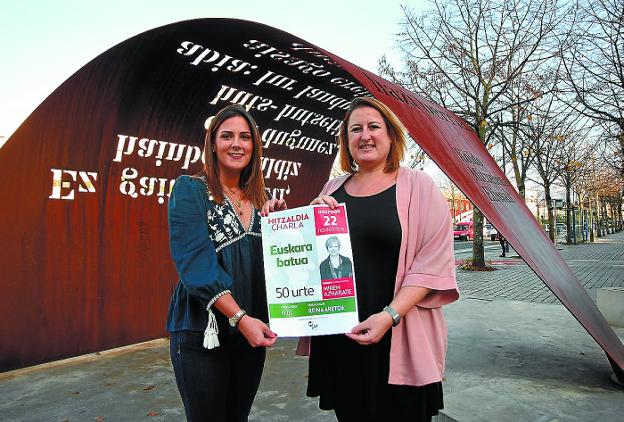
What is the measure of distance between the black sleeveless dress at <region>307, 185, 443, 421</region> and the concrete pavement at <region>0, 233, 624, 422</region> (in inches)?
55.1

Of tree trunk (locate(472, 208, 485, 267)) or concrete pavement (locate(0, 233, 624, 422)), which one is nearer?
concrete pavement (locate(0, 233, 624, 422))

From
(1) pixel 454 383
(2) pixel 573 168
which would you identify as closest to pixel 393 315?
(1) pixel 454 383

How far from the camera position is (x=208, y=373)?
1.87m

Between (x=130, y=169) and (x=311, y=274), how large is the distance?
14.5ft

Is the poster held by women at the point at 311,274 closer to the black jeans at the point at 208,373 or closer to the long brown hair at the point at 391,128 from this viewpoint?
the black jeans at the point at 208,373

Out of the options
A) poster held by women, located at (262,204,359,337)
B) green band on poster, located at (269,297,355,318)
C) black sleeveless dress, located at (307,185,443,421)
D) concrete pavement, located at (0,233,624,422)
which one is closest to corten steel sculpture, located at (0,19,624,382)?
concrete pavement, located at (0,233,624,422)

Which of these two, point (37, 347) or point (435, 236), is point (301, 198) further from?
point (435, 236)

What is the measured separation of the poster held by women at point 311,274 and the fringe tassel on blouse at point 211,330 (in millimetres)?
222

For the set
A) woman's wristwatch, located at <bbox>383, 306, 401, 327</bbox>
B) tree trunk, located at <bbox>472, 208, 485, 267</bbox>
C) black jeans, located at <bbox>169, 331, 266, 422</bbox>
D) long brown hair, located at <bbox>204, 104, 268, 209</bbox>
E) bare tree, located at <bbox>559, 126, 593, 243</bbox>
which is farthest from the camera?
bare tree, located at <bbox>559, 126, 593, 243</bbox>

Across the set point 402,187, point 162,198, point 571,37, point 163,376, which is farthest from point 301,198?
point 571,37

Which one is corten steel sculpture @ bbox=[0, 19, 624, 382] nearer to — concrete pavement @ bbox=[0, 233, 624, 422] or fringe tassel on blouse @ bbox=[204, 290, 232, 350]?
concrete pavement @ bbox=[0, 233, 624, 422]

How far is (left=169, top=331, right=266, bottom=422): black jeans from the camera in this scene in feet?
6.11

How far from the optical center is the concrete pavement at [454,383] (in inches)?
134

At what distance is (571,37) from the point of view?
37.8 ft
